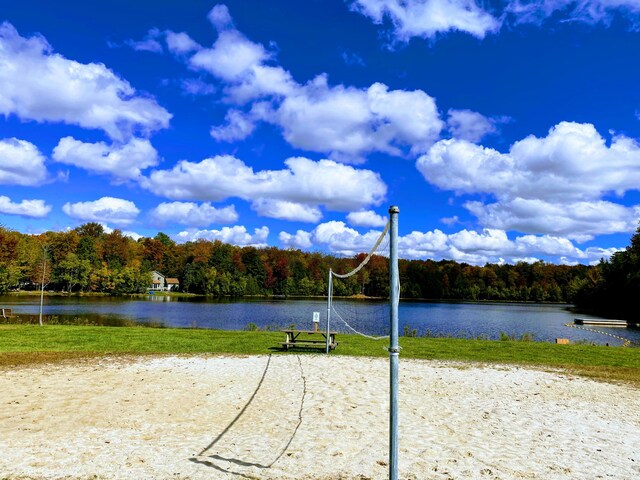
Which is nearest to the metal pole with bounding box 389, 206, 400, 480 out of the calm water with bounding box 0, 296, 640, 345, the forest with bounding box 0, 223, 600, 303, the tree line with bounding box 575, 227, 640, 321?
the calm water with bounding box 0, 296, 640, 345

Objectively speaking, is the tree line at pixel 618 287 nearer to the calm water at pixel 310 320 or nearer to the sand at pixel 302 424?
the calm water at pixel 310 320

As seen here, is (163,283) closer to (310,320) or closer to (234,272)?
(234,272)

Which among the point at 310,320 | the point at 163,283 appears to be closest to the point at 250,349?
the point at 310,320

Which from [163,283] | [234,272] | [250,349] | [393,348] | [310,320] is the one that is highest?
[234,272]

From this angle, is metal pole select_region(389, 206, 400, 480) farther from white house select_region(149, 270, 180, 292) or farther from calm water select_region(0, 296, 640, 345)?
white house select_region(149, 270, 180, 292)

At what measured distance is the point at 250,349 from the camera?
1369 centimetres

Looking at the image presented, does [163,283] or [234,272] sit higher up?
[234,272]

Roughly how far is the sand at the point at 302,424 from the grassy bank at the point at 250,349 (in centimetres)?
204

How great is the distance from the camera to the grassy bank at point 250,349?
12016mm

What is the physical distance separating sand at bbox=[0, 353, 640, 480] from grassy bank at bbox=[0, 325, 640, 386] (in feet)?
6.68

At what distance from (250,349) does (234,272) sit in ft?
250

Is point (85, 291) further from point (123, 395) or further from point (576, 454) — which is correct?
point (576, 454)

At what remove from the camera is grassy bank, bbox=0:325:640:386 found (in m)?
12.0

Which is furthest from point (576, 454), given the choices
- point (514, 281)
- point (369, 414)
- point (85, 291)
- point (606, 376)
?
point (514, 281)
